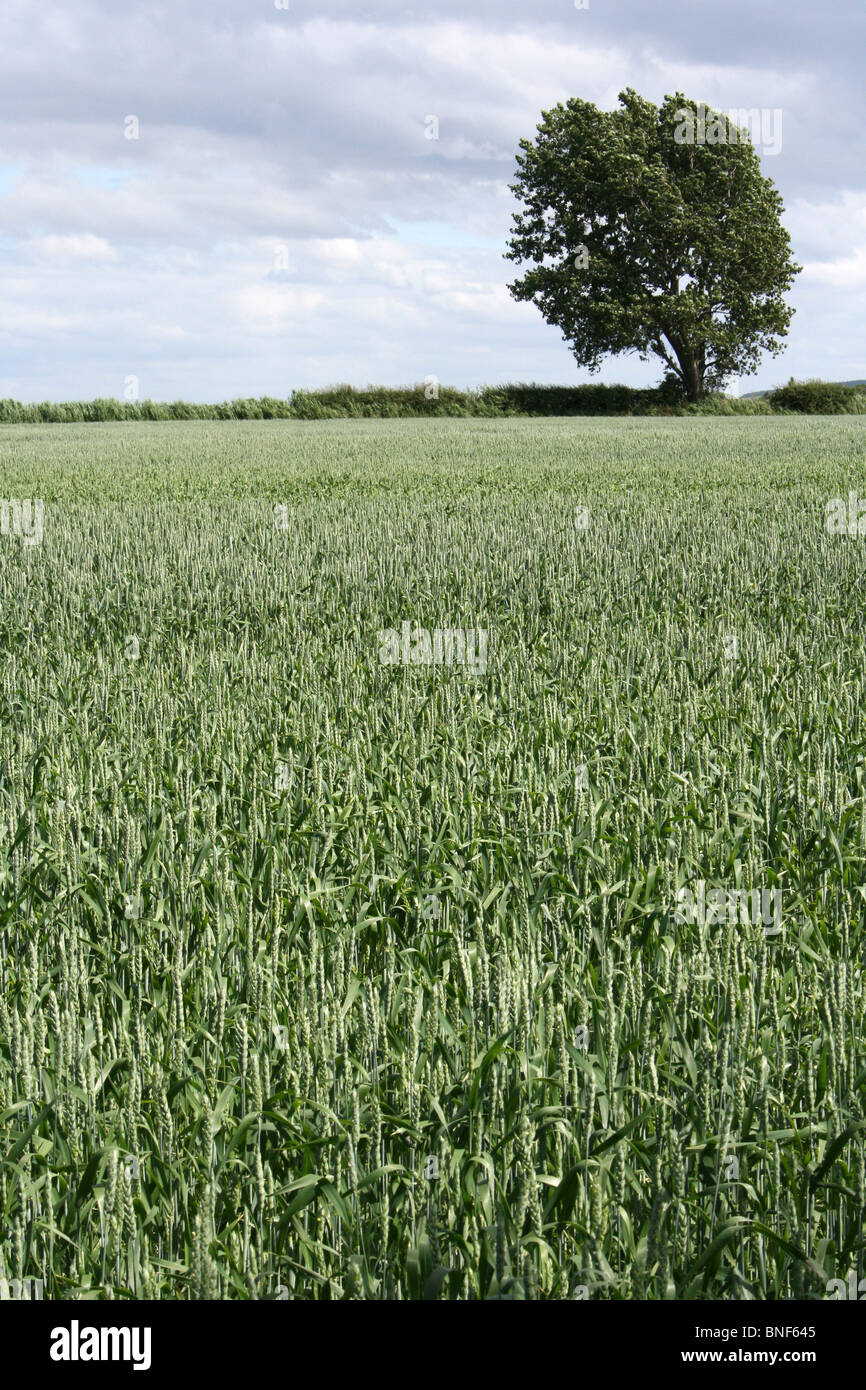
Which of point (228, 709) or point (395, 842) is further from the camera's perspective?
point (228, 709)

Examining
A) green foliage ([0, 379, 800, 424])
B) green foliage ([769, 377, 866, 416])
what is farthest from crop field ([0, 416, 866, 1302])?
green foliage ([769, 377, 866, 416])

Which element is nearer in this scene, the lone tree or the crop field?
the crop field

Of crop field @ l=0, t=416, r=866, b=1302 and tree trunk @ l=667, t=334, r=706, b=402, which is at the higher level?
tree trunk @ l=667, t=334, r=706, b=402

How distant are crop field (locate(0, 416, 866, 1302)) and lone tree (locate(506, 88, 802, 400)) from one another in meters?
49.2

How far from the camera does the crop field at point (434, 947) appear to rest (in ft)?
7.84

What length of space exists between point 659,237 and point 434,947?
186 feet

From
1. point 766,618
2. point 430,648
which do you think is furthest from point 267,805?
point 766,618

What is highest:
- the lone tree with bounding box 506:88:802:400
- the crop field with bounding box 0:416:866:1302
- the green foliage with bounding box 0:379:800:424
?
the lone tree with bounding box 506:88:802:400

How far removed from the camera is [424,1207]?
250 centimetres

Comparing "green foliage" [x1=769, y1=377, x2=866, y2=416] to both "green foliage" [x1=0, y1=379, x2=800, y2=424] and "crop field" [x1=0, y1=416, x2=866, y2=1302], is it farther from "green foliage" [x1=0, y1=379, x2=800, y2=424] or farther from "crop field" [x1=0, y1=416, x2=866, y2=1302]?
"crop field" [x1=0, y1=416, x2=866, y2=1302]

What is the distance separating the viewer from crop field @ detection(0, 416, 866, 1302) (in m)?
2.39

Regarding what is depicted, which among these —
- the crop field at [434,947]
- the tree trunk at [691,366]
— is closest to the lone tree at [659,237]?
the tree trunk at [691,366]
